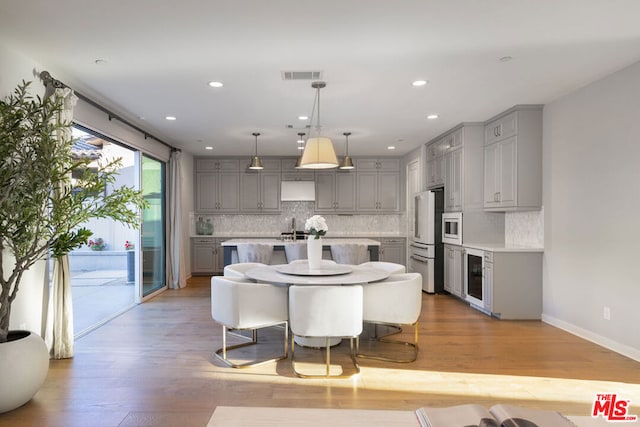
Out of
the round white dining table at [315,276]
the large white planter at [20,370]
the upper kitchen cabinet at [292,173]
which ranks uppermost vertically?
the upper kitchen cabinet at [292,173]

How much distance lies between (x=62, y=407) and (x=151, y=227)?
160 inches

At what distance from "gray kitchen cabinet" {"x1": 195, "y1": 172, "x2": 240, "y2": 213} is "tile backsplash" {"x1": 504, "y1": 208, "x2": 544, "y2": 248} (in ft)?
17.6

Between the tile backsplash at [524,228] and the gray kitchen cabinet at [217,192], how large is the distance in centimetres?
536

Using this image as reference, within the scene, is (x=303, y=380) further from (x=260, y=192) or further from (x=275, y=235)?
(x=260, y=192)

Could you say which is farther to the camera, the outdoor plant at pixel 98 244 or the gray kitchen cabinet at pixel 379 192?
the gray kitchen cabinet at pixel 379 192

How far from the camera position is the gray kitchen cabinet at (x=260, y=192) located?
8.47 m

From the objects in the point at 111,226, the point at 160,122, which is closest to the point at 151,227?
the point at 111,226

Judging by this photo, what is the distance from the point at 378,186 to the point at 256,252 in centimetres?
377

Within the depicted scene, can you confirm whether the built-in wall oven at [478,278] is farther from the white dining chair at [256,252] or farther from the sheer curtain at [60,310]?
the sheer curtain at [60,310]

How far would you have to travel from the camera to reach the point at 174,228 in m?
6.98

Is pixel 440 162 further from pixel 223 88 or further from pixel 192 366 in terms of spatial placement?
pixel 192 366

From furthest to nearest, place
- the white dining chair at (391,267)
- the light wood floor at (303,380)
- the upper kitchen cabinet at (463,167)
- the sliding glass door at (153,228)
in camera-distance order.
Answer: the sliding glass door at (153,228)
the upper kitchen cabinet at (463,167)
the white dining chair at (391,267)
the light wood floor at (303,380)

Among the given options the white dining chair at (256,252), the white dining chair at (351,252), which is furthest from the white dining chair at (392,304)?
the white dining chair at (256,252)

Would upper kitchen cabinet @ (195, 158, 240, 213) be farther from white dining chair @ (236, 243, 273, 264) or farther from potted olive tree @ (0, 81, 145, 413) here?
potted olive tree @ (0, 81, 145, 413)
